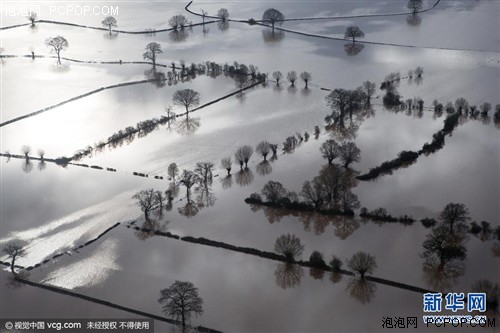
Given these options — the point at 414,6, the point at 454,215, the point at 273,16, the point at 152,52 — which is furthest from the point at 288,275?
the point at 414,6

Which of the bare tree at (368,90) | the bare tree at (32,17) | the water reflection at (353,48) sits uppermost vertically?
the bare tree at (32,17)

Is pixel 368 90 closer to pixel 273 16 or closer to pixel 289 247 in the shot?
pixel 289 247

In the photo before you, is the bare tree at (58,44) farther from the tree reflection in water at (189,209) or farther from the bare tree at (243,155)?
the tree reflection in water at (189,209)

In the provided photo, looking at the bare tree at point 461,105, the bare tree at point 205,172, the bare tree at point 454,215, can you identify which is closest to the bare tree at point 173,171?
the bare tree at point 205,172

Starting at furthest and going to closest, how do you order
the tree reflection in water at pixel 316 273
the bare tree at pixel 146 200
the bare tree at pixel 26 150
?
the bare tree at pixel 26 150 → the bare tree at pixel 146 200 → the tree reflection in water at pixel 316 273

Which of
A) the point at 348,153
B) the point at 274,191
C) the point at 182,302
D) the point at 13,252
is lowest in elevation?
the point at 182,302

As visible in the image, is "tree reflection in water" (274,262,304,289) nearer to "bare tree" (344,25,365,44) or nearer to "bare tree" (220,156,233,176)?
"bare tree" (220,156,233,176)

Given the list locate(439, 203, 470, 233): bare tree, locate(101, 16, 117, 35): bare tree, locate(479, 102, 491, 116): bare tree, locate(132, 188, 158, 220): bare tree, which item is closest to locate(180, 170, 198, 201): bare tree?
locate(132, 188, 158, 220): bare tree

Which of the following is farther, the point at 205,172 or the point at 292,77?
the point at 292,77
